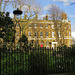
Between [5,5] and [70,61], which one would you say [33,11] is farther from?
[70,61]

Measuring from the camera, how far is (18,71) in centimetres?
707

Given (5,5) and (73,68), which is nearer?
(73,68)

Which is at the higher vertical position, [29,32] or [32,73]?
[29,32]

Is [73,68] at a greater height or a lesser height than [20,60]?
lesser

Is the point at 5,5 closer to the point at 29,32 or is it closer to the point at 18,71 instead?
the point at 18,71

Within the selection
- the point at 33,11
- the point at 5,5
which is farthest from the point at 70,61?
the point at 33,11

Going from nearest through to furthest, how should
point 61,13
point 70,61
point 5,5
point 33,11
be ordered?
point 70,61 < point 5,5 < point 33,11 < point 61,13

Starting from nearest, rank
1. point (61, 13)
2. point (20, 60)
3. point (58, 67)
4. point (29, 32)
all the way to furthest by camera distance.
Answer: point (20, 60) → point (58, 67) → point (61, 13) → point (29, 32)

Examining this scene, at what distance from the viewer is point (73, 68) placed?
8344 mm

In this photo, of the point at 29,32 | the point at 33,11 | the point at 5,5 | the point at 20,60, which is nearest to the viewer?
the point at 20,60

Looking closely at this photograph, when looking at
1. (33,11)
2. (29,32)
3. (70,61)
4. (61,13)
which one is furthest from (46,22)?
(70,61)

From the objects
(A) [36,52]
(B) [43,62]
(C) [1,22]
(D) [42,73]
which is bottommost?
(D) [42,73]

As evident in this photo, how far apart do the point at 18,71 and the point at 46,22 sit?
141 feet

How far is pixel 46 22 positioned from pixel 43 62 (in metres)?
42.7
